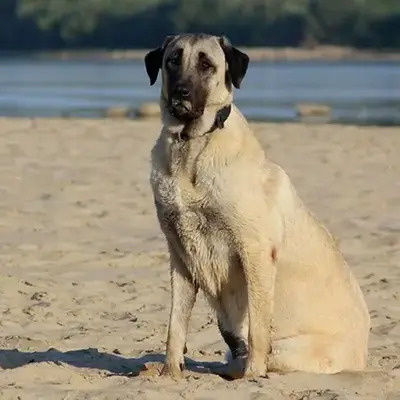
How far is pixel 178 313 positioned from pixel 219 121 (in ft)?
3.18

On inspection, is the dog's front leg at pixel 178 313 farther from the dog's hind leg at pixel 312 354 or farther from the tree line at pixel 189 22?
the tree line at pixel 189 22

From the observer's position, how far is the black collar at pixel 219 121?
5.74 meters

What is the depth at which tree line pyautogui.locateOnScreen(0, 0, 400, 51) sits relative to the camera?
9225 centimetres

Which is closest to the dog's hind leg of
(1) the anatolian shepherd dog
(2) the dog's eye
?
(1) the anatolian shepherd dog

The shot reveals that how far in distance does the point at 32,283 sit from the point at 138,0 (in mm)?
96999

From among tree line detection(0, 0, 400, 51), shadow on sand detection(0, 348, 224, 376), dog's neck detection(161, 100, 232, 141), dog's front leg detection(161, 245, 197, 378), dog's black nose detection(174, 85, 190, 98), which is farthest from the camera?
tree line detection(0, 0, 400, 51)

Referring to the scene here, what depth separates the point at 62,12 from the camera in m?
99.5

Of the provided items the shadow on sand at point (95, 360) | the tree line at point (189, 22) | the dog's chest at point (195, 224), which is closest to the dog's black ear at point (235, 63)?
the dog's chest at point (195, 224)

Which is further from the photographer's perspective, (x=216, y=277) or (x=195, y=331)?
(x=195, y=331)

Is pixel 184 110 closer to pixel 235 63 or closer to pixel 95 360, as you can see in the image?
pixel 235 63

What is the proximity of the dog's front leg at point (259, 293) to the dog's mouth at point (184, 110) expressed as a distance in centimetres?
66

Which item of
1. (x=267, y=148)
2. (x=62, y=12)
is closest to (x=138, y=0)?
(x=62, y=12)

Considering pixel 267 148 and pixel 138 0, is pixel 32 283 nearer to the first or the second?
pixel 267 148

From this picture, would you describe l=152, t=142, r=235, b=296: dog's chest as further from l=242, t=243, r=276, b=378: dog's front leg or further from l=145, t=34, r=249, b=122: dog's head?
l=145, t=34, r=249, b=122: dog's head
